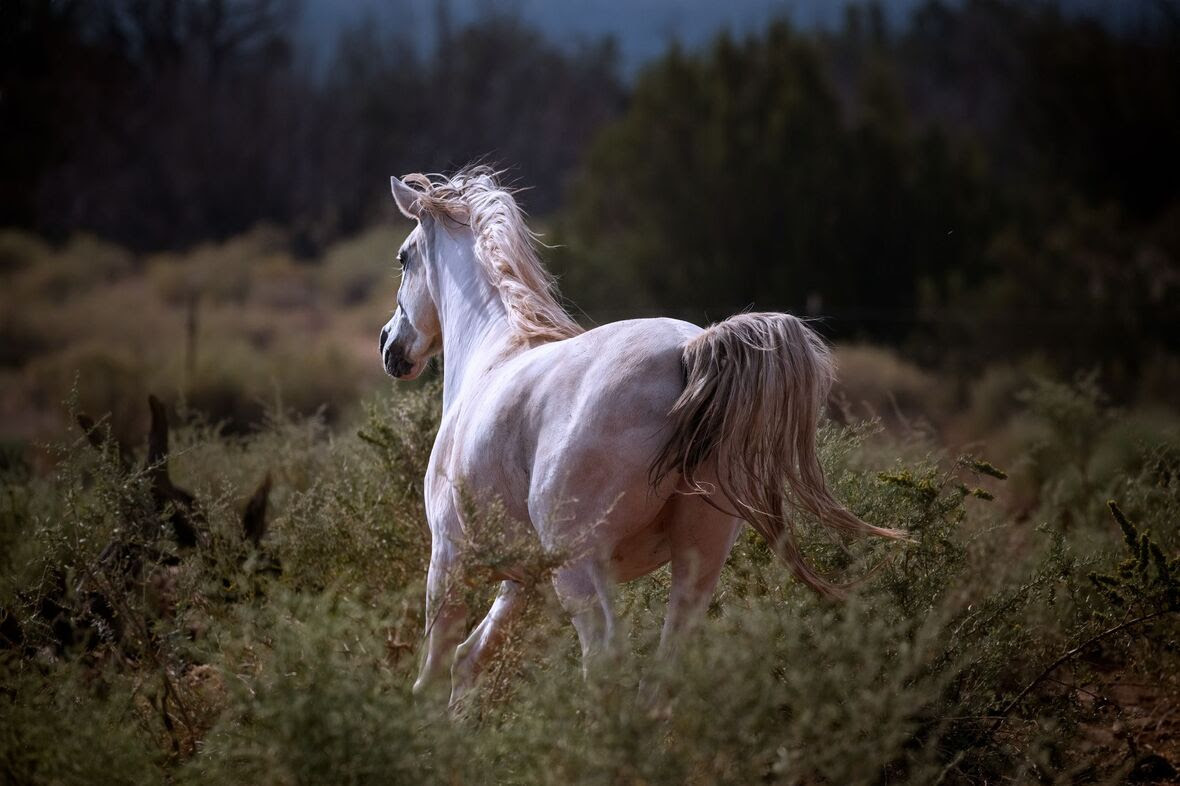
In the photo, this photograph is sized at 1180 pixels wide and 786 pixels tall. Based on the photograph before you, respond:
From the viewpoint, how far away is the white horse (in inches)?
142

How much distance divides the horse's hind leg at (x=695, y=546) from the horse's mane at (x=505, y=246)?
3.46 feet

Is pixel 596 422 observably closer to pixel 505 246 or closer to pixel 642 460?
pixel 642 460

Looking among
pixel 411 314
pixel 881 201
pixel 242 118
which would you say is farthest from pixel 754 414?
pixel 242 118

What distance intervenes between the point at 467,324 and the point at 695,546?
1629mm

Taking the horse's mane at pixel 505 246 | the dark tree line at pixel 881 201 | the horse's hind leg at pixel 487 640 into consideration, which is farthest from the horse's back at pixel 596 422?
the dark tree line at pixel 881 201

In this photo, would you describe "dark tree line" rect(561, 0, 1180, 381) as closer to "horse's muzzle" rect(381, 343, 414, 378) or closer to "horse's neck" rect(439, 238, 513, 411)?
"horse's muzzle" rect(381, 343, 414, 378)

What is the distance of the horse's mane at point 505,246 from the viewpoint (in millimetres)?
4723

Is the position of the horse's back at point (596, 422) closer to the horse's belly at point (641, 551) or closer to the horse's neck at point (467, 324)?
the horse's belly at point (641, 551)

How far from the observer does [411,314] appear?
548 centimetres

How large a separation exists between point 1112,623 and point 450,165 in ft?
12.3

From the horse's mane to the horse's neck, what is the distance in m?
0.06

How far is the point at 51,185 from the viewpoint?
109 feet

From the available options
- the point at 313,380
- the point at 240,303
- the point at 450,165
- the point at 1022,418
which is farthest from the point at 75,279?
the point at 450,165

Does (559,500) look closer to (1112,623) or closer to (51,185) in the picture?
(1112,623)
